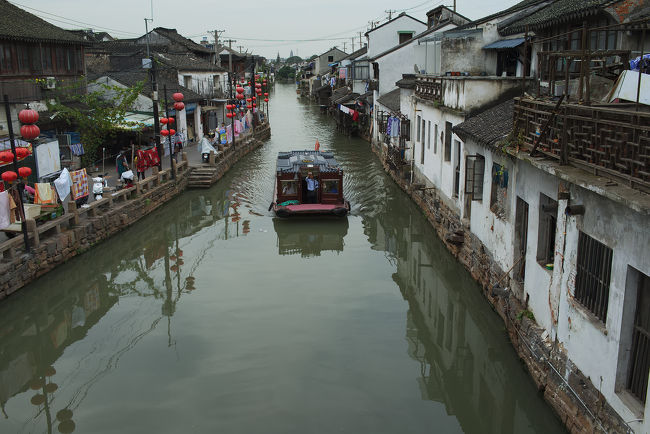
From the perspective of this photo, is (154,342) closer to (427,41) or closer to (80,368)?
(80,368)

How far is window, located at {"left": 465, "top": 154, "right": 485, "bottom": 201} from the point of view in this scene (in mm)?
14320

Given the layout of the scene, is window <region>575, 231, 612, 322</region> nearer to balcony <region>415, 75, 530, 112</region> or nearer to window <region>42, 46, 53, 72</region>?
balcony <region>415, 75, 530, 112</region>

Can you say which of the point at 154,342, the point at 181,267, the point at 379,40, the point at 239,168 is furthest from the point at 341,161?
the point at 154,342

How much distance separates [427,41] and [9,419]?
2197cm

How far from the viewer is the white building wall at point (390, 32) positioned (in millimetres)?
42500

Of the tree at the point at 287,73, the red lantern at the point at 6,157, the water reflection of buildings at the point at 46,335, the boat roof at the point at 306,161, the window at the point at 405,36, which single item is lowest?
the water reflection of buildings at the point at 46,335

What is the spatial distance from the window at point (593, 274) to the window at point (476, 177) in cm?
596

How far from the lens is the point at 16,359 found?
11859 mm

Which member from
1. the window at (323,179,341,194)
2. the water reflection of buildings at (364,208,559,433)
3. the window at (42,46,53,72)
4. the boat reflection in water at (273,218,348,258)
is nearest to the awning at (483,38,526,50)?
the water reflection of buildings at (364,208,559,433)

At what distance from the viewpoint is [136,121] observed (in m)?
27.2

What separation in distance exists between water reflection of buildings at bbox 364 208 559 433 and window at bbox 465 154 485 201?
2364 mm

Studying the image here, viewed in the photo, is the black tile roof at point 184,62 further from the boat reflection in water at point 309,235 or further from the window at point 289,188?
the boat reflection in water at point 309,235

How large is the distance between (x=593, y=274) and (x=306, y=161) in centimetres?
1544

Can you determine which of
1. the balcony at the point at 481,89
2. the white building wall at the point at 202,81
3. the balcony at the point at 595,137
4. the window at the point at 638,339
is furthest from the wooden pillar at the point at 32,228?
the white building wall at the point at 202,81
